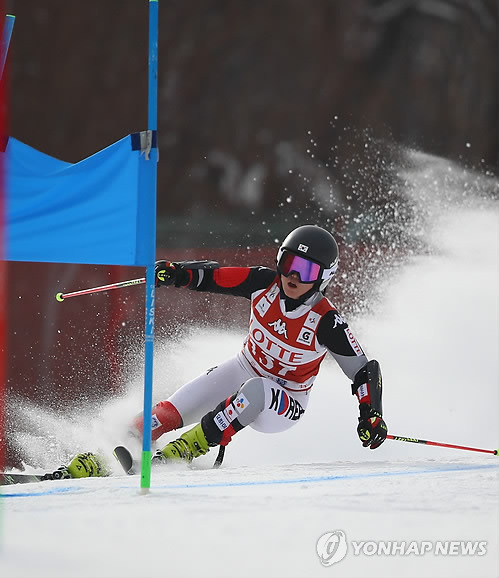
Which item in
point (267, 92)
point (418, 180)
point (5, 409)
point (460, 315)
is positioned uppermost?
point (267, 92)

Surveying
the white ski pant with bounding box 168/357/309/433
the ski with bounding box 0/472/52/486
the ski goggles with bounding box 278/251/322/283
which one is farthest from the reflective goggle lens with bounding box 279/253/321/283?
the ski with bounding box 0/472/52/486

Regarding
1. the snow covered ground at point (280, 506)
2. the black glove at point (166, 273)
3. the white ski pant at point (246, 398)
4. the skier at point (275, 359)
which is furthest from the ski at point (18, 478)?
the black glove at point (166, 273)

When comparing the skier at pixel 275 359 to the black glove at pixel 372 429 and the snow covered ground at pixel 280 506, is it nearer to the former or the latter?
the black glove at pixel 372 429

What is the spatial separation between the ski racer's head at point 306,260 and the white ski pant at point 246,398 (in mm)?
372

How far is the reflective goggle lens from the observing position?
3.48 meters

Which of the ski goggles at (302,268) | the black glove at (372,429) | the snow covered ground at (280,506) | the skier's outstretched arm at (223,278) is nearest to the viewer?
the snow covered ground at (280,506)

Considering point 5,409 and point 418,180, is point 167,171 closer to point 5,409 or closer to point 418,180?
point 418,180

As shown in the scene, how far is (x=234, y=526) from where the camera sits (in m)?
2.17

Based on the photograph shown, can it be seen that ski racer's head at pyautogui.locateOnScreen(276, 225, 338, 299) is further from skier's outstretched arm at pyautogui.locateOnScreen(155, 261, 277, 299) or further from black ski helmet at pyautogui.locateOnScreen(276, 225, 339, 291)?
skier's outstretched arm at pyautogui.locateOnScreen(155, 261, 277, 299)

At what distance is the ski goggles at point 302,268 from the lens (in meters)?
3.48

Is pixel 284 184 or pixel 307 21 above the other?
pixel 307 21

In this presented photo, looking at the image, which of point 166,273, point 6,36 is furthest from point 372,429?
point 6,36

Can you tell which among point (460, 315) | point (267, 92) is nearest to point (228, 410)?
point (460, 315)

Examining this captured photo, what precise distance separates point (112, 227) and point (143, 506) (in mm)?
804
